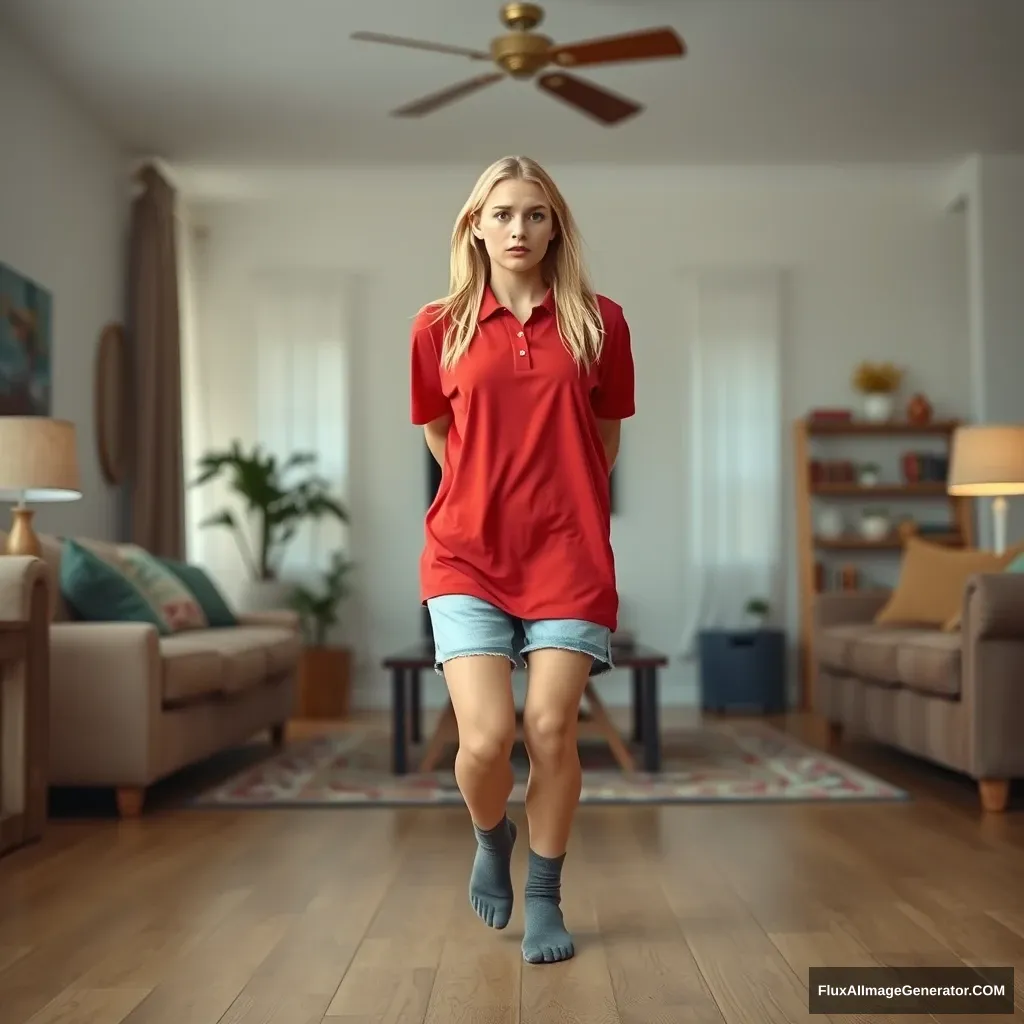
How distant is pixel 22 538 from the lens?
3.84 m

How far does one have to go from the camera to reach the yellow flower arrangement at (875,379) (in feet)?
23.7

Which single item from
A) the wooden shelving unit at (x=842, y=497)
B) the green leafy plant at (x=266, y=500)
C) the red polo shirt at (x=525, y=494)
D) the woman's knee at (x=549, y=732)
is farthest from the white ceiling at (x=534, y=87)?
the woman's knee at (x=549, y=732)

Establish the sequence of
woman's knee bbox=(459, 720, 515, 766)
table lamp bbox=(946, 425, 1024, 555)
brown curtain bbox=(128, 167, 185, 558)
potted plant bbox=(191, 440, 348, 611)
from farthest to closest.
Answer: potted plant bbox=(191, 440, 348, 611) < brown curtain bbox=(128, 167, 185, 558) < table lamp bbox=(946, 425, 1024, 555) < woman's knee bbox=(459, 720, 515, 766)

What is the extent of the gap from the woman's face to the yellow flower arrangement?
545cm

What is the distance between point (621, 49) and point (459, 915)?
2.95 m

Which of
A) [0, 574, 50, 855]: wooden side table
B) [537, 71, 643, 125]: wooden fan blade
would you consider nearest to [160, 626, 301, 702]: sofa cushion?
[0, 574, 50, 855]: wooden side table

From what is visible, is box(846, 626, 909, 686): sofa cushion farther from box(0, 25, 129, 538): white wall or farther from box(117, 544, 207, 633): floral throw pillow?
box(0, 25, 129, 538): white wall

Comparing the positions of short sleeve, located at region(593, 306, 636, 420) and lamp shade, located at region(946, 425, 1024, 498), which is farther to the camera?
lamp shade, located at region(946, 425, 1024, 498)

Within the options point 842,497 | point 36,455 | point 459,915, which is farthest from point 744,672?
point 459,915

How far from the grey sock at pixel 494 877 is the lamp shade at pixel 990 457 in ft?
10.5

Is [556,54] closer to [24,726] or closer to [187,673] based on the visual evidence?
[187,673]

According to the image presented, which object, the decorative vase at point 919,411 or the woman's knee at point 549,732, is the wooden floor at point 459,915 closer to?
the woman's knee at point 549,732

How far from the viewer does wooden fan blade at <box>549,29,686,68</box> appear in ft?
13.6

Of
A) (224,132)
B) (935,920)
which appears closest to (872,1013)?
(935,920)
